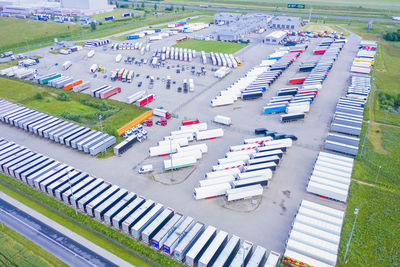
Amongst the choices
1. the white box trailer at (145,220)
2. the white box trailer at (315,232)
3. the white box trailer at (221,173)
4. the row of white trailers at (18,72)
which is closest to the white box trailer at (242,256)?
the white box trailer at (315,232)

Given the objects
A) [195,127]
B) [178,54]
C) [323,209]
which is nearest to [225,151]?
[195,127]

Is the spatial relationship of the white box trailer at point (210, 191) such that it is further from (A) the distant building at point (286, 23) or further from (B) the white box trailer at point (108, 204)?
(A) the distant building at point (286, 23)

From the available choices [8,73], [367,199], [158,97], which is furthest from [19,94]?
[367,199]

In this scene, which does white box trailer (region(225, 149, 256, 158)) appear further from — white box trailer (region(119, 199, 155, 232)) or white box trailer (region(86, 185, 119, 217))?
white box trailer (region(86, 185, 119, 217))

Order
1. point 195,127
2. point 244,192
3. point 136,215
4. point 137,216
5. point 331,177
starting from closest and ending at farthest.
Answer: point 137,216, point 136,215, point 244,192, point 331,177, point 195,127

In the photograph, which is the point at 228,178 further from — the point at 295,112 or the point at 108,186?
the point at 295,112

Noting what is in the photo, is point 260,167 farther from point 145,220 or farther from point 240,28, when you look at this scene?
point 240,28

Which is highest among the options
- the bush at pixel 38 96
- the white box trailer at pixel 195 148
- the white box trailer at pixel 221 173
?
the bush at pixel 38 96
